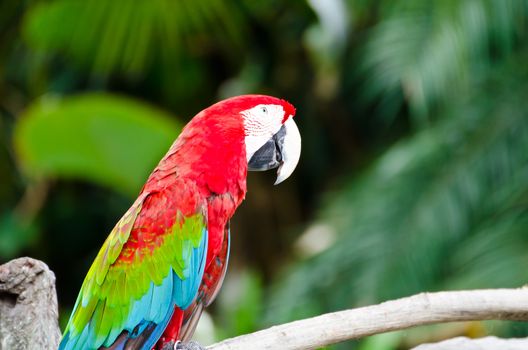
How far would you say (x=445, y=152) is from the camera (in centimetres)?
354

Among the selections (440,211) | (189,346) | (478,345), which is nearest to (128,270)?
(189,346)

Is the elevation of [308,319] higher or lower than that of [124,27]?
lower

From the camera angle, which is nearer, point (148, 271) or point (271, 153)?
point (148, 271)

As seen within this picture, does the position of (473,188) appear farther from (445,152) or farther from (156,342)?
(156,342)

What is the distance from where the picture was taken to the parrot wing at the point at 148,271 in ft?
6.13

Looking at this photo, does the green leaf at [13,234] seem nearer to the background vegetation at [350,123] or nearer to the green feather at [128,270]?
the background vegetation at [350,123]

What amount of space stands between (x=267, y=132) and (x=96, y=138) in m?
1.60

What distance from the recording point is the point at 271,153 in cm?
203

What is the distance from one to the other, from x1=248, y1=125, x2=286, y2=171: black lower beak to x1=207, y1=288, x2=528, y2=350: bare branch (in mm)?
500

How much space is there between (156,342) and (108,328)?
0.41 ft

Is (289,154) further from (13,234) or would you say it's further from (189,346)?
(13,234)

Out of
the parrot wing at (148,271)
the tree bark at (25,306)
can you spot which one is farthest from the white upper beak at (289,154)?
the tree bark at (25,306)

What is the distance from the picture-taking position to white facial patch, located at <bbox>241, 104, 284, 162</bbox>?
198 cm

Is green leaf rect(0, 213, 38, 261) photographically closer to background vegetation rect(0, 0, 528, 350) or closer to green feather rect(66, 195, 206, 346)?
background vegetation rect(0, 0, 528, 350)
